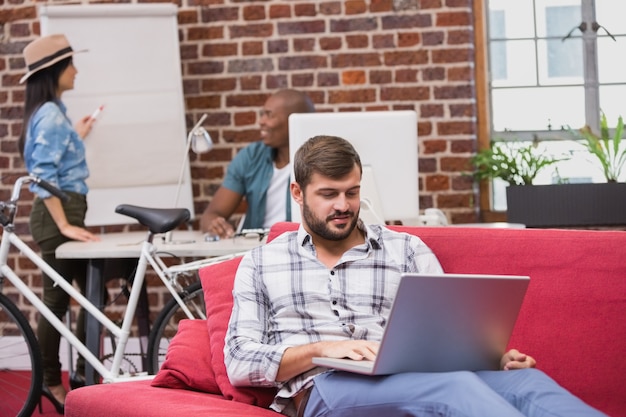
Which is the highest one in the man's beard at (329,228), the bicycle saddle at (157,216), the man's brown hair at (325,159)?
the man's brown hair at (325,159)

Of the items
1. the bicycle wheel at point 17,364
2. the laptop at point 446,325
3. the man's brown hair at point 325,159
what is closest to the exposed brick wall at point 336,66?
the bicycle wheel at point 17,364

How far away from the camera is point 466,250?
2.68 meters

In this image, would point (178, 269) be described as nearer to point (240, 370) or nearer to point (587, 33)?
point (240, 370)

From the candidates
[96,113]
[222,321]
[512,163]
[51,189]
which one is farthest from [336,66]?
[222,321]

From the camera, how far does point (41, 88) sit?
14.1ft

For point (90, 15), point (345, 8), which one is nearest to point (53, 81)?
point (90, 15)

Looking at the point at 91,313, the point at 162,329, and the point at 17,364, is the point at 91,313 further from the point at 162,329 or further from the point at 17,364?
the point at 17,364

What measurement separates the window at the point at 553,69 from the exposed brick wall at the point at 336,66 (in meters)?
0.24

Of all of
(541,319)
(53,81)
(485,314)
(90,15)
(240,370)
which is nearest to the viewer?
(485,314)

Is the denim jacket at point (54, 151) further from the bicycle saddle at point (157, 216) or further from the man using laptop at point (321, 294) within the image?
the man using laptop at point (321, 294)

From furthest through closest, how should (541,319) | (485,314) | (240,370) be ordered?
(541,319), (240,370), (485,314)

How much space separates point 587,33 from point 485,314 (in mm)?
3220

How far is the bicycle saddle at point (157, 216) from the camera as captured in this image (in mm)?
3703

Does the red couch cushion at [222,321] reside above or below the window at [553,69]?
below
